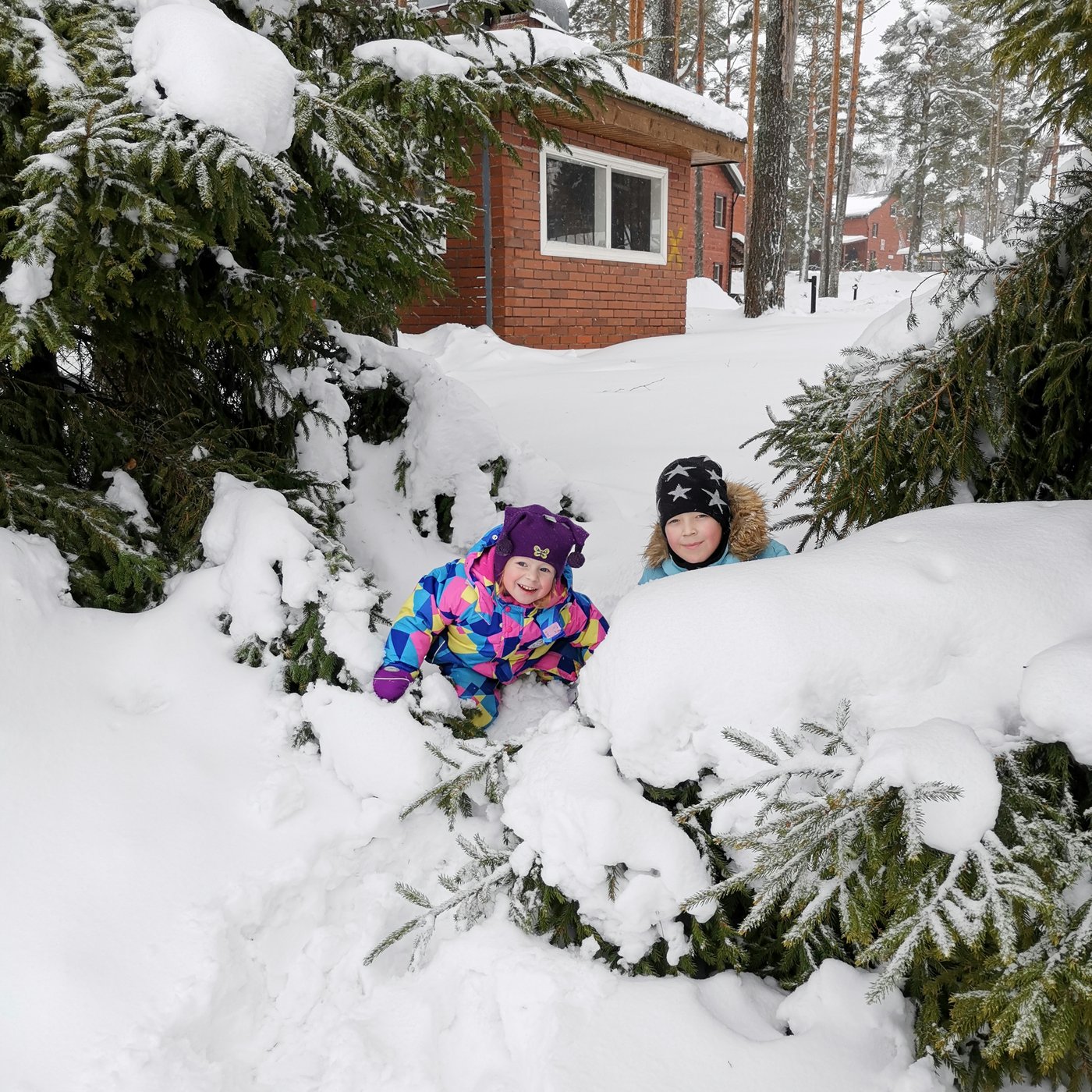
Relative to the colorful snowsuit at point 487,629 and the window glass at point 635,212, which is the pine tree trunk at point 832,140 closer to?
the window glass at point 635,212

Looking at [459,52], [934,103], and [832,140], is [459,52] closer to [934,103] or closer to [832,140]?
[832,140]

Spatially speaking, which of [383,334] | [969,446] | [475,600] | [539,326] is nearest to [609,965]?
[475,600]

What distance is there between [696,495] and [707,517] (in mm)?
99

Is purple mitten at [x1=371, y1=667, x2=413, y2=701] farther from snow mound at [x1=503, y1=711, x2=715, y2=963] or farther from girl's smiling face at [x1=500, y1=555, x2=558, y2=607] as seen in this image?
snow mound at [x1=503, y1=711, x2=715, y2=963]

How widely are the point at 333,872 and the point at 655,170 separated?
37.2 feet

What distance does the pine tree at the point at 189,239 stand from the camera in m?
2.00

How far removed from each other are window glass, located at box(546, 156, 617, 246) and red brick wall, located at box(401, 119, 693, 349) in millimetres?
280

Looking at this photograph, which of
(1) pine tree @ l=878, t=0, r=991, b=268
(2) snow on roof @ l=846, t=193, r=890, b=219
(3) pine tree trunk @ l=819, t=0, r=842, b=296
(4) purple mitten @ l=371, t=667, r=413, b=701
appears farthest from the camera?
(2) snow on roof @ l=846, t=193, r=890, b=219

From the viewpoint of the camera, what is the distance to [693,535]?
9.60ft

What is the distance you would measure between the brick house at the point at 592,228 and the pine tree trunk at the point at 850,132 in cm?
1668

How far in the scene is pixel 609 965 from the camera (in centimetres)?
175

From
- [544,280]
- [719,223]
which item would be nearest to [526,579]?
[544,280]

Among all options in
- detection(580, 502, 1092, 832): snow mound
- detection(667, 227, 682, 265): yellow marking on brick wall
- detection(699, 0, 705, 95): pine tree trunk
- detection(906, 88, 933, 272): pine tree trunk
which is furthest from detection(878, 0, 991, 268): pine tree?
detection(580, 502, 1092, 832): snow mound

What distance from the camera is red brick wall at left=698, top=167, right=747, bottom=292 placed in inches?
1129
